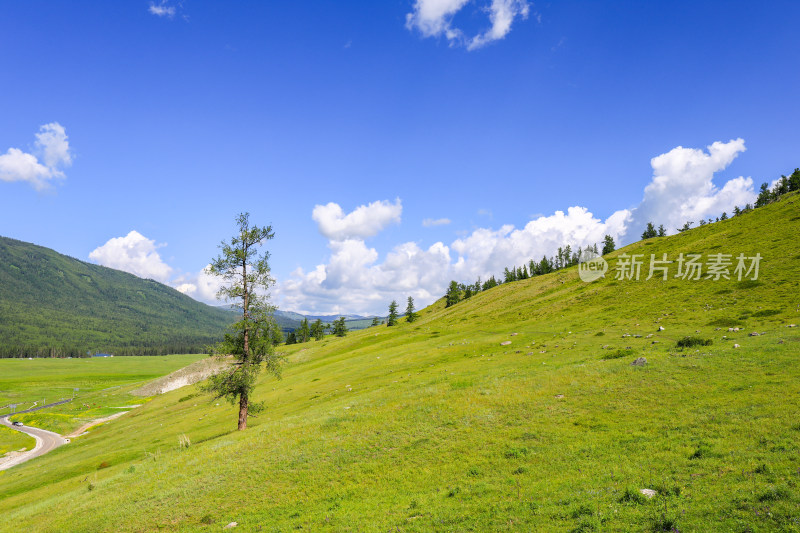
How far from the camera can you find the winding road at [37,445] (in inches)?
2564

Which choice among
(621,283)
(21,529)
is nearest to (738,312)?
(621,283)

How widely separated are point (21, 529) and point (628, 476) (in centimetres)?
3066

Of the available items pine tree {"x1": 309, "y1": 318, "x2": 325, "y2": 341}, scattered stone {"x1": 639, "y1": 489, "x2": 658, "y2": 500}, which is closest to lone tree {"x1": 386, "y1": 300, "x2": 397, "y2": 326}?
pine tree {"x1": 309, "y1": 318, "x2": 325, "y2": 341}

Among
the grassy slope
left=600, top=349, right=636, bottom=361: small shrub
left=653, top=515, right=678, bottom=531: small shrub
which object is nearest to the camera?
left=653, top=515, right=678, bottom=531: small shrub

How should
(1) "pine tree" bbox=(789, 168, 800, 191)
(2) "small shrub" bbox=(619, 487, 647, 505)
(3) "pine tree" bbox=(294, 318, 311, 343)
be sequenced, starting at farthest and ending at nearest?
(3) "pine tree" bbox=(294, 318, 311, 343), (1) "pine tree" bbox=(789, 168, 800, 191), (2) "small shrub" bbox=(619, 487, 647, 505)

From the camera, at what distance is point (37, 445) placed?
3059 inches

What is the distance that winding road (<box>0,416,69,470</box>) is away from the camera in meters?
65.1

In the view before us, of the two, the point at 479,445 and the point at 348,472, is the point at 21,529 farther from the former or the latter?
the point at 479,445

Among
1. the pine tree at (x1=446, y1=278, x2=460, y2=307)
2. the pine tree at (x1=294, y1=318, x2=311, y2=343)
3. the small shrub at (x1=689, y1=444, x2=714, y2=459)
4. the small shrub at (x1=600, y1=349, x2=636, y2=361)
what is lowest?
the pine tree at (x1=294, y1=318, x2=311, y2=343)

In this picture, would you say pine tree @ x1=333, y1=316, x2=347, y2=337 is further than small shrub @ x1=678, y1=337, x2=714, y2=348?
Yes

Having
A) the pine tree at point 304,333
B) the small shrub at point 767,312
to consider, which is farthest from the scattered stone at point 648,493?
the pine tree at point 304,333

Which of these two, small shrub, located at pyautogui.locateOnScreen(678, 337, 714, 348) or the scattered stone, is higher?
small shrub, located at pyautogui.locateOnScreen(678, 337, 714, 348)

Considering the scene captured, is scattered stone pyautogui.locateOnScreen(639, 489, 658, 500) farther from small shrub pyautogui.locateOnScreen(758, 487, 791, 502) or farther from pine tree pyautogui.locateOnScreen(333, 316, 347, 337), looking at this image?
pine tree pyautogui.locateOnScreen(333, 316, 347, 337)

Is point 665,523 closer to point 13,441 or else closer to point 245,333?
point 245,333
